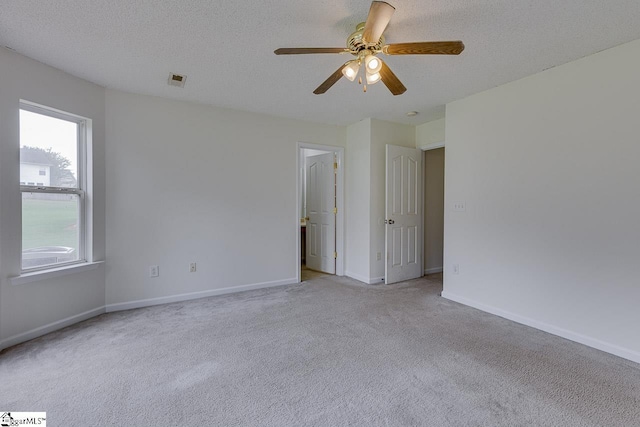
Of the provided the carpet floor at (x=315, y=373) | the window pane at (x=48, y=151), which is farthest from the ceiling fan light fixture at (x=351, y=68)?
the window pane at (x=48, y=151)

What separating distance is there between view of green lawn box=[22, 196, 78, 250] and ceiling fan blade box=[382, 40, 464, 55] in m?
3.20

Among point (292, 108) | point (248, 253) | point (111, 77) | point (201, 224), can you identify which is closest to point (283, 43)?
point (292, 108)

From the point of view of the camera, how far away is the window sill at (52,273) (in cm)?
244

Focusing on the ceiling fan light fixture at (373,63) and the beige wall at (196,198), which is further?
the beige wall at (196,198)

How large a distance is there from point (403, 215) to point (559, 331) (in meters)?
2.20

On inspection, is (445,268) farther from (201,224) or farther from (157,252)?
(157,252)

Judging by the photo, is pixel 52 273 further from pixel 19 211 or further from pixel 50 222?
pixel 19 211

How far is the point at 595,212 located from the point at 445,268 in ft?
5.19

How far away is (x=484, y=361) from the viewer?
218 centimetres

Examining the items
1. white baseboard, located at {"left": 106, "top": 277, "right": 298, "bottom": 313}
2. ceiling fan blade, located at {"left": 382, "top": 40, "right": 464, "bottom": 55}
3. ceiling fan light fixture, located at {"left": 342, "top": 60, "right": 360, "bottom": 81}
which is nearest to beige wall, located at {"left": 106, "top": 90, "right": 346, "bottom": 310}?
white baseboard, located at {"left": 106, "top": 277, "right": 298, "bottom": 313}

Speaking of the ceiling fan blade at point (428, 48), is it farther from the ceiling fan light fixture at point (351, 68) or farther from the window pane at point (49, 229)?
the window pane at point (49, 229)

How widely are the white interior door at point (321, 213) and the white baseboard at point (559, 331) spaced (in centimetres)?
206

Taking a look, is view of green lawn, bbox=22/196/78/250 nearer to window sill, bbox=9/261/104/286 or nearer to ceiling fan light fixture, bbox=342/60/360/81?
window sill, bbox=9/261/104/286

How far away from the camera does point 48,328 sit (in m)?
2.65
